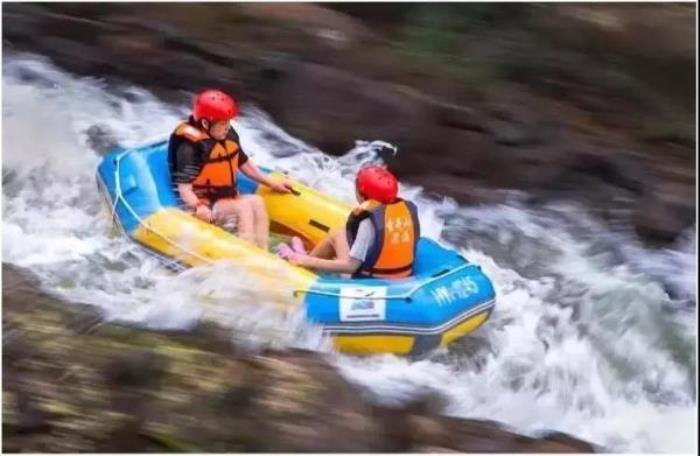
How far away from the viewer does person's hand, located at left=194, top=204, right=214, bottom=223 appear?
3.45 meters

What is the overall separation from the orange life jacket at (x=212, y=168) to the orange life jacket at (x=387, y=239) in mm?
345

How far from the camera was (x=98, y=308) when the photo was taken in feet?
11.2

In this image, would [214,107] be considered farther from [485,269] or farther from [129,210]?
[485,269]

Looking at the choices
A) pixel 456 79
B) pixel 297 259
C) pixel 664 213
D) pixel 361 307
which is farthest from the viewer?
pixel 456 79

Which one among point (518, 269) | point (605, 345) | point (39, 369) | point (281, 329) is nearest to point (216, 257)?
point (281, 329)

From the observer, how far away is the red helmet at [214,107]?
3.52 metres

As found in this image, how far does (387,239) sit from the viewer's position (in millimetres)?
3400

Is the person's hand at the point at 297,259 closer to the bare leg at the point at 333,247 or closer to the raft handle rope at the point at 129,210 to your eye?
the bare leg at the point at 333,247

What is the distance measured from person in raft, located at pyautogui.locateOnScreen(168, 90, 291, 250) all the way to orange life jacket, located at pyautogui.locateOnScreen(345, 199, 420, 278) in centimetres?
26

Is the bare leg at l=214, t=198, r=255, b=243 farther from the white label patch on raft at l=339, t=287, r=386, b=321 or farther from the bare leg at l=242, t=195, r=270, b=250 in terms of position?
the white label patch on raft at l=339, t=287, r=386, b=321

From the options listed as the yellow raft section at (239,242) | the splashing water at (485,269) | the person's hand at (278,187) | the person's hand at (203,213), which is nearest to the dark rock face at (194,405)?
the splashing water at (485,269)

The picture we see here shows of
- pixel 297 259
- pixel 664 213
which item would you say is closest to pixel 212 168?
pixel 297 259

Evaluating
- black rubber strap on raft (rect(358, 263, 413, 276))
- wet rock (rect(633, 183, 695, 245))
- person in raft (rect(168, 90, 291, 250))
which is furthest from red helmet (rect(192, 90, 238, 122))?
wet rock (rect(633, 183, 695, 245))

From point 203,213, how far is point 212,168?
0.41 feet
